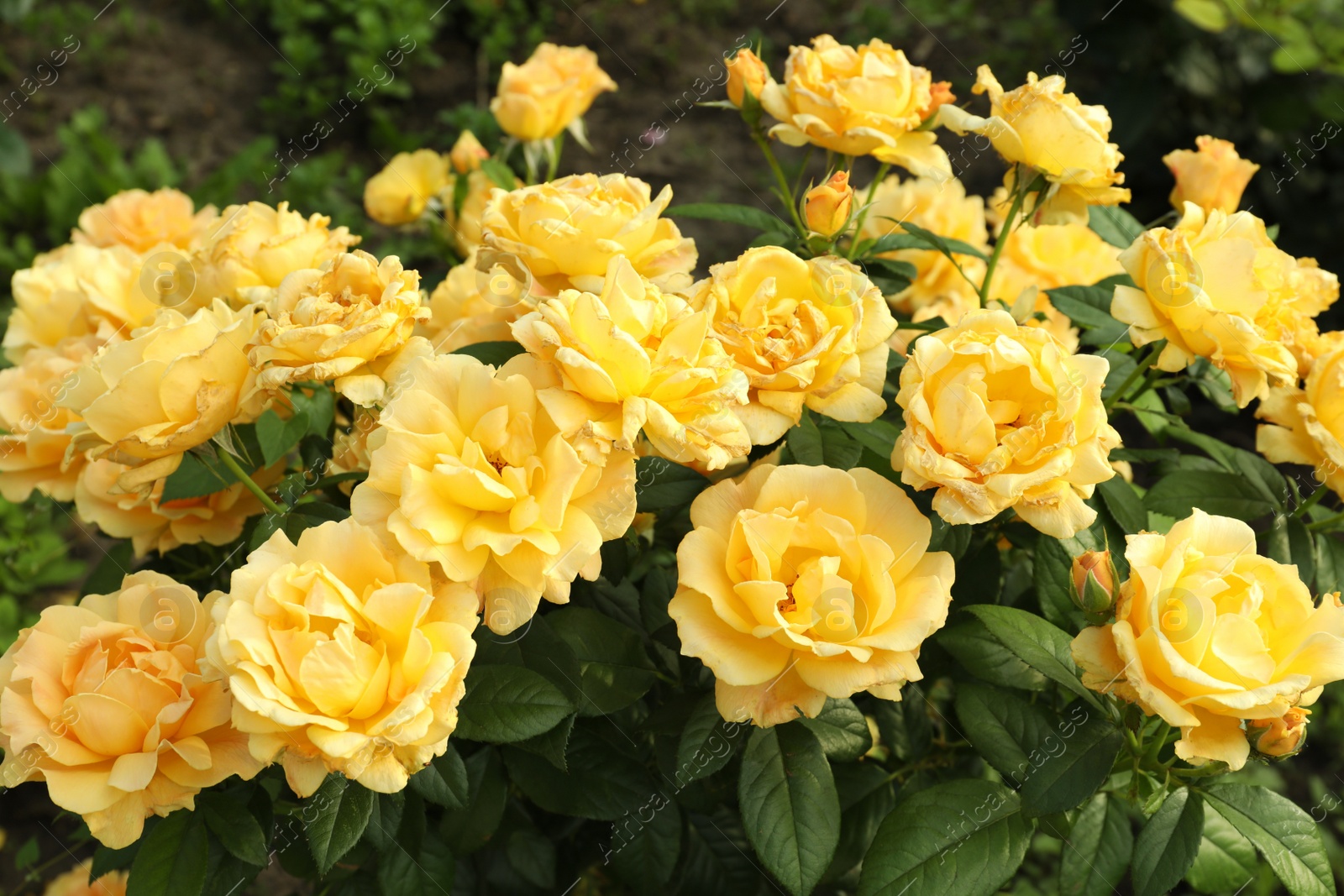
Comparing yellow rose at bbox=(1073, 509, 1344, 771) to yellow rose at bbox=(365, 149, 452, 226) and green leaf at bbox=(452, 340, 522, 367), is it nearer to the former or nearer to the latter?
green leaf at bbox=(452, 340, 522, 367)

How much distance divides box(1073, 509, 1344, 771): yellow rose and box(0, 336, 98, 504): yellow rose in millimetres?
1179

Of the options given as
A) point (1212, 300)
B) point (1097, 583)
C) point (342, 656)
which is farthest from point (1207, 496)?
point (342, 656)

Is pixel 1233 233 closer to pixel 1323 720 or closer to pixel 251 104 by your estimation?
pixel 1323 720

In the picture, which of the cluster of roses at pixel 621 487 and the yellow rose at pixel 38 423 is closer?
the cluster of roses at pixel 621 487

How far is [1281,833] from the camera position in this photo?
3.45ft

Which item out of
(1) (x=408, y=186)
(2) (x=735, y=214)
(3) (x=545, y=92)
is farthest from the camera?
(1) (x=408, y=186)

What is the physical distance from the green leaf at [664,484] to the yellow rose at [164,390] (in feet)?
1.33

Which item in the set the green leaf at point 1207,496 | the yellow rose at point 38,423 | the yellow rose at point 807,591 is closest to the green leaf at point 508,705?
the yellow rose at point 807,591

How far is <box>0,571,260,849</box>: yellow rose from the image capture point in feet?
2.98

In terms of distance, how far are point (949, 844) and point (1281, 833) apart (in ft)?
1.11

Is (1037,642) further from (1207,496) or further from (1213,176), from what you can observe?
(1213,176)

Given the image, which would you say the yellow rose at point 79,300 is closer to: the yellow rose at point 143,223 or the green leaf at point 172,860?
the yellow rose at point 143,223

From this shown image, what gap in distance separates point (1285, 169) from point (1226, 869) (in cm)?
293

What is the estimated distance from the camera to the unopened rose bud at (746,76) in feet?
4.14
